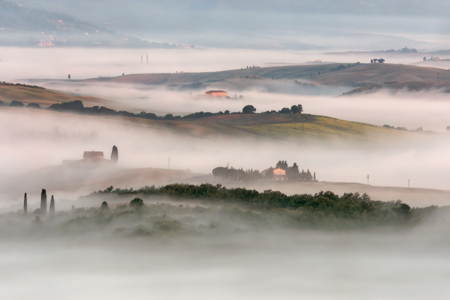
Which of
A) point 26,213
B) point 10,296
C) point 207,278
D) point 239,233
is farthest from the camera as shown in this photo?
point 26,213

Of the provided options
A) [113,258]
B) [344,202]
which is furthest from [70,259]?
[344,202]

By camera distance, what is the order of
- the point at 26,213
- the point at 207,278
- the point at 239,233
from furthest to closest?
1. the point at 26,213
2. the point at 239,233
3. the point at 207,278

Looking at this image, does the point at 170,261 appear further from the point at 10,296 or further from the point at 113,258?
the point at 10,296

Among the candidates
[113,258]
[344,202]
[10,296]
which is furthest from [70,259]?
[344,202]

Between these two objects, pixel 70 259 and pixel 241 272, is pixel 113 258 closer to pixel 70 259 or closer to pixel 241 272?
pixel 70 259

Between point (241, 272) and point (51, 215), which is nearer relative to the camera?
point (241, 272)

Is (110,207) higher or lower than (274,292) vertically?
higher
